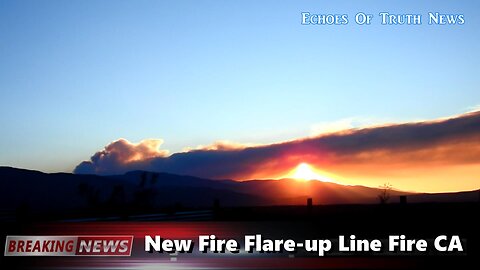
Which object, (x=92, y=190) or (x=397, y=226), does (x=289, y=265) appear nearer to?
(x=397, y=226)

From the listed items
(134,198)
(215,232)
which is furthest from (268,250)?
(134,198)

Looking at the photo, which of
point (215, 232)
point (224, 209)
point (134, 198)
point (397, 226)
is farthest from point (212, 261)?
point (134, 198)

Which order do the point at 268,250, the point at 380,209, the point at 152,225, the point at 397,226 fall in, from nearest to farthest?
1. the point at 268,250
2. the point at 152,225
3. the point at 397,226
4. the point at 380,209

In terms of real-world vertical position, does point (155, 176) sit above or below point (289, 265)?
above

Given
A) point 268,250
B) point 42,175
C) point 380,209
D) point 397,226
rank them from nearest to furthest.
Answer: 1. point 268,250
2. point 397,226
3. point 380,209
4. point 42,175

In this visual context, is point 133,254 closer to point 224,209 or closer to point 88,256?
point 88,256

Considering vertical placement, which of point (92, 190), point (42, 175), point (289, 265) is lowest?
point (289, 265)

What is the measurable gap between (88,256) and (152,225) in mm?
1831

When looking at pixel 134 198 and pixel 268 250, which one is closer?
pixel 268 250

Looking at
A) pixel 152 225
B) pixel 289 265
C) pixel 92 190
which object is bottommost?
pixel 289 265

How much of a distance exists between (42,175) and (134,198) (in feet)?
246

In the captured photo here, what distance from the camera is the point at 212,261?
14539 mm

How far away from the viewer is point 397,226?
66.7ft

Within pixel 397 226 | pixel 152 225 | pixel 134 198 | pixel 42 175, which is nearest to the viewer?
pixel 152 225
